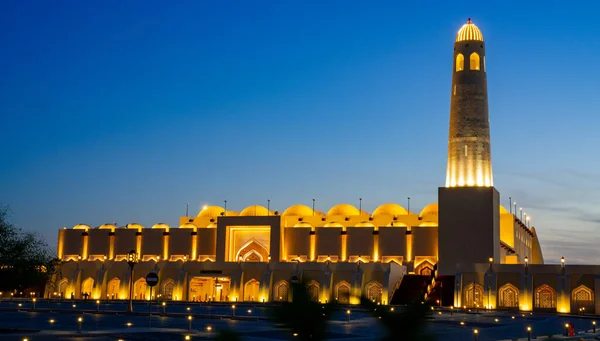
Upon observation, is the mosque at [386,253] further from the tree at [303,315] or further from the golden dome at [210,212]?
the tree at [303,315]

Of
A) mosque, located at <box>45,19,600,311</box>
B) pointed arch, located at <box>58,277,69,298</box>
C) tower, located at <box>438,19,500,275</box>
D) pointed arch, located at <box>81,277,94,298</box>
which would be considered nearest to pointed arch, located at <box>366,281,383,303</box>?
mosque, located at <box>45,19,600,311</box>

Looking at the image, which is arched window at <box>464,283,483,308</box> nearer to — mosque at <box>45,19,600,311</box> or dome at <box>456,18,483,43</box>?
mosque at <box>45,19,600,311</box>

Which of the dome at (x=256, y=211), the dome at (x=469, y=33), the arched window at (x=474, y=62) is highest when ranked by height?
the dome at (x=469, y=33)

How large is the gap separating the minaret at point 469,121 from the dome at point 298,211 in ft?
60.8

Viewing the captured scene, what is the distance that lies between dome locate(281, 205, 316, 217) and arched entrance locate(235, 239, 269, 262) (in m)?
8.48

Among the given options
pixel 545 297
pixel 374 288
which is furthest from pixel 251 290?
pixel 545 297

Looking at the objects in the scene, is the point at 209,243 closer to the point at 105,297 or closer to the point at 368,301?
the point at 105,297

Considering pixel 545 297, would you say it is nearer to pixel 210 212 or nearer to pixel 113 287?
pixel 113 287

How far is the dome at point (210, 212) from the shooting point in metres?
71.9

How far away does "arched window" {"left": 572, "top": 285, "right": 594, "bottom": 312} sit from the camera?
137 feet

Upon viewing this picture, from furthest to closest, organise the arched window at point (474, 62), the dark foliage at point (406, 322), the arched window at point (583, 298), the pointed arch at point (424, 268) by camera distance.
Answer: the pointed arch at point (424, 268), the arched window at point (474, 62), the arched window at point (583, 298), the dark foliage at point (406, 322)

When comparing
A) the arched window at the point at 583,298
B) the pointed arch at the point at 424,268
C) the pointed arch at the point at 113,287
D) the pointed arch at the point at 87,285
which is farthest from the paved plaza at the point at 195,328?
the pointed arch at the point at 87,285

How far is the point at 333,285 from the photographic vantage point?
158ft

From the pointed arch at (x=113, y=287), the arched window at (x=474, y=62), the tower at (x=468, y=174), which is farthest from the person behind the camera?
the pointed arch at (x=113, y=287)
